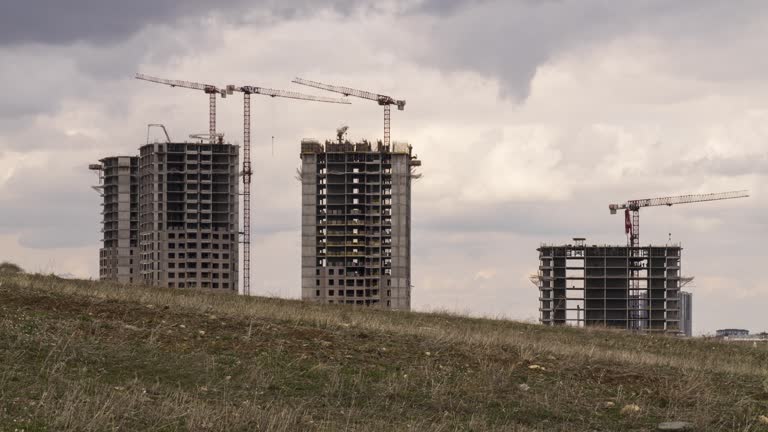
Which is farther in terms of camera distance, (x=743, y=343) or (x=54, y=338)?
(x=743, y=343)

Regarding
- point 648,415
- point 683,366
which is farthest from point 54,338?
→ point 683,366

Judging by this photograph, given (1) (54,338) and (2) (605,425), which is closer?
(2) (605,425)

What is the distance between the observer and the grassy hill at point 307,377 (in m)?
20.2

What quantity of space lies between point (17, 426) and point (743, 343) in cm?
3499

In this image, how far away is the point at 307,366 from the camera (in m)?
25.7

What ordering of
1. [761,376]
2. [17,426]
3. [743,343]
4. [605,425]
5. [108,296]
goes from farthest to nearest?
[743,343]
[108,296]
[761,376]
[605,425]
[17,426]

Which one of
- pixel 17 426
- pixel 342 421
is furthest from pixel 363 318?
pixel 17 426

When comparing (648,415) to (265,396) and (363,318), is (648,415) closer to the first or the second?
(265,396)

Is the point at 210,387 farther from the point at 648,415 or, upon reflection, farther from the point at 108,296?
the point at 108,296

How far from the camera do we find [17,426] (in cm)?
1794

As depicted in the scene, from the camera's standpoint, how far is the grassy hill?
66.3ft

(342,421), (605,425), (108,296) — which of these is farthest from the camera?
(108,296)

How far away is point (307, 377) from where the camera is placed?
2491cm

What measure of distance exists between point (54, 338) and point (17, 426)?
781 centimetres
